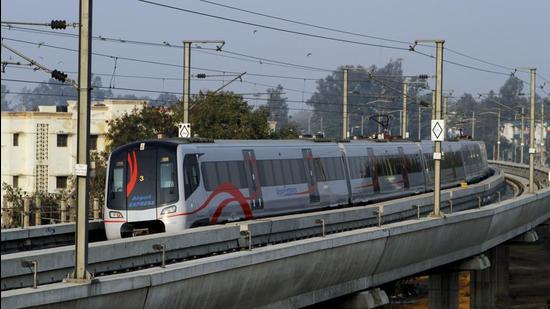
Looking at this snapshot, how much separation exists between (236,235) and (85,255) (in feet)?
26.9

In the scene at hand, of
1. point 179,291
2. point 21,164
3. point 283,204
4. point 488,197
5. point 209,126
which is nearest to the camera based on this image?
point 179,291

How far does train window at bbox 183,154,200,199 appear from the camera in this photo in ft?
89.6

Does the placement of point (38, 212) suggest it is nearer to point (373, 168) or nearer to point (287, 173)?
point (287, 173)

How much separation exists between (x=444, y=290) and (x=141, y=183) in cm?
2425

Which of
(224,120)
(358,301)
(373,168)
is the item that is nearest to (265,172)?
(358,301)

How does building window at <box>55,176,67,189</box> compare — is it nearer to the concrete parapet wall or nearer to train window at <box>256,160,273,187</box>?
the concrete parapet wall

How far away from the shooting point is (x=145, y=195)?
27.3m

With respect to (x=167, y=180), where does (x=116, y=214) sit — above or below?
below

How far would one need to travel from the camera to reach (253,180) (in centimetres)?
3117

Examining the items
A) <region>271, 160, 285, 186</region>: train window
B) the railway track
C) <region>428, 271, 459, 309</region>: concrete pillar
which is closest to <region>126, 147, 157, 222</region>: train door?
the railway track

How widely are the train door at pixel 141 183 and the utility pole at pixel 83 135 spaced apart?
10.8 metres

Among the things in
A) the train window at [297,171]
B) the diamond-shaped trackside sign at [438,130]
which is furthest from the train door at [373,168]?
the train window at [297,171]

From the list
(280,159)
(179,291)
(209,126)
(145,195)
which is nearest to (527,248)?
(209,126)

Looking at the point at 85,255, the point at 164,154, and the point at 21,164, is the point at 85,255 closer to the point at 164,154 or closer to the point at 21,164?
the point at 164,154
